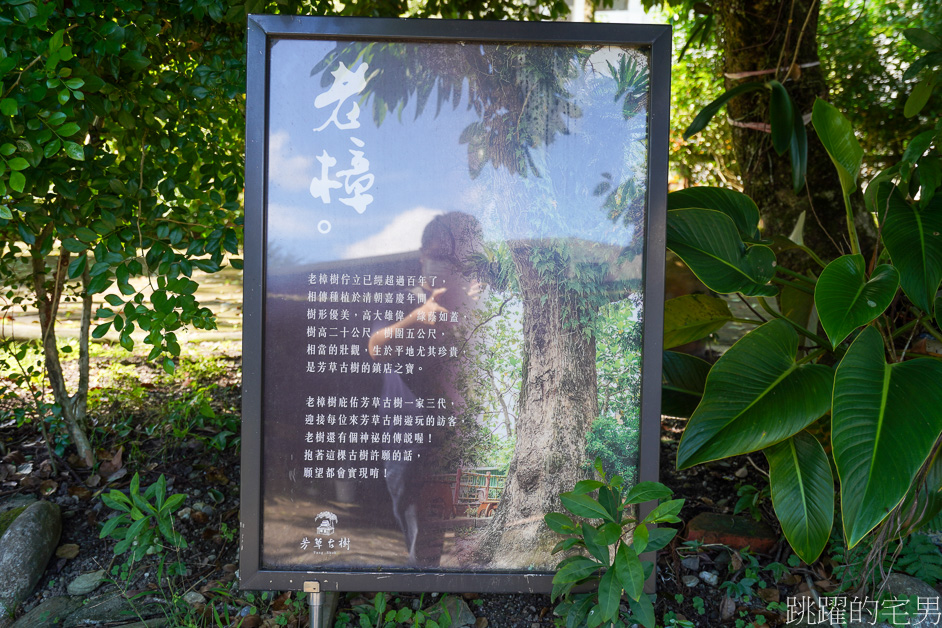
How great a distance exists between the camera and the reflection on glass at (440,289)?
144cm

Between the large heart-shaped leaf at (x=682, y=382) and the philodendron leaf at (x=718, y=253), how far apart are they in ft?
1.39

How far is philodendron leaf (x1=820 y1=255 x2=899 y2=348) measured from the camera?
4.67 ft

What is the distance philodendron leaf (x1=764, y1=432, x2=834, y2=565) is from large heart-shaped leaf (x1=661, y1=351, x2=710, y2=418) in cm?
37

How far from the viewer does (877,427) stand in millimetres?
1406

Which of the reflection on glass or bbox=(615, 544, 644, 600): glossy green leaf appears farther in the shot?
the reflection on glass

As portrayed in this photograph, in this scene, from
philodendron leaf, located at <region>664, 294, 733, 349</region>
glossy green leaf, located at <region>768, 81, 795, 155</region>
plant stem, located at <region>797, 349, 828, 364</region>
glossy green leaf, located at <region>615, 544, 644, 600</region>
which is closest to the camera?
glossy green leaf, located at <region>615, 544, 644, 600</region>

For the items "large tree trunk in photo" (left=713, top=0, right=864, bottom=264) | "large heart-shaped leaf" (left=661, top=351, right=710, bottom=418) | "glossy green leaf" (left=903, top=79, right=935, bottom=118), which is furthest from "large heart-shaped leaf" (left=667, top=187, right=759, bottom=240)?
"large tree trunk in photo" (left=713, top=0, right=864, bottom=264)

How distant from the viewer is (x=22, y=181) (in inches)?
56.2

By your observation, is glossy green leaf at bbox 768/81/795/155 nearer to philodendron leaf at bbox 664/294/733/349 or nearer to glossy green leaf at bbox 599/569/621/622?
philodendron leaf at bbox 664/294/733/349

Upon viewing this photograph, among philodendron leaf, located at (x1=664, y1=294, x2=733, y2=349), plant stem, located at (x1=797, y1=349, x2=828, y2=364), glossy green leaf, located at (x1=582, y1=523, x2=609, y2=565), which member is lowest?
glossy green leaf, located at (x1=582, y1=523, x2=609, y2=565)

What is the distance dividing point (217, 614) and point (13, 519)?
0.77 metres

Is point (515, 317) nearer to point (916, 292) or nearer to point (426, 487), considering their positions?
point (426, 487)

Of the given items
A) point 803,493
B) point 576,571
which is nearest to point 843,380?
point 803,493

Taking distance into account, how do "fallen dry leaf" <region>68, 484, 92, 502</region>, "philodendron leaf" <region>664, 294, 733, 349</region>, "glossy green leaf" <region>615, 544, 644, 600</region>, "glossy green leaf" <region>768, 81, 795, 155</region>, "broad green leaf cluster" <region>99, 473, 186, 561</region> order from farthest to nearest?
"glossy green leaf" <region>768, 81, 795, 155</region> < "fallen dry leaf" <region>68, 484, 92, 502</region> < "philodendron leaf" <region>664, 294, 733, 349</region> < "broad green leaf cluster" <region>99, 473, 186, 561</region> < "glossy green leaf" <region>615, 544, 644, 600</region>
